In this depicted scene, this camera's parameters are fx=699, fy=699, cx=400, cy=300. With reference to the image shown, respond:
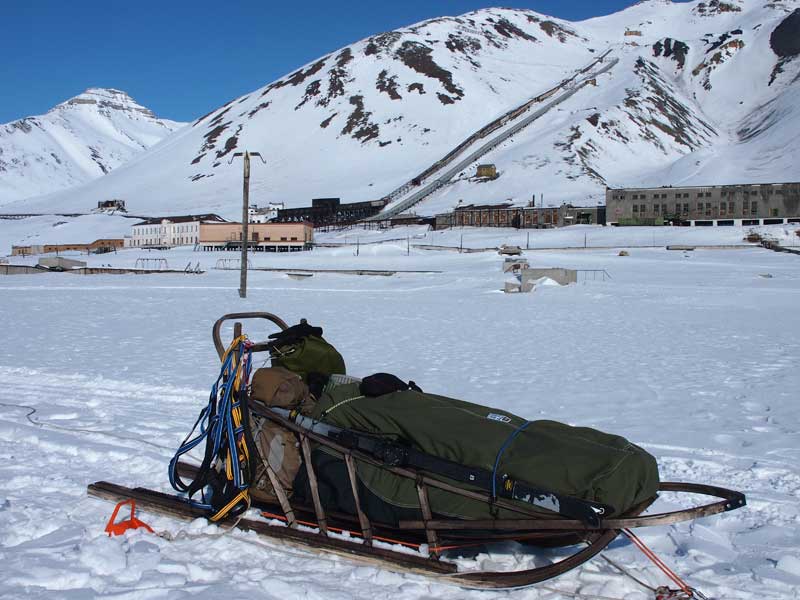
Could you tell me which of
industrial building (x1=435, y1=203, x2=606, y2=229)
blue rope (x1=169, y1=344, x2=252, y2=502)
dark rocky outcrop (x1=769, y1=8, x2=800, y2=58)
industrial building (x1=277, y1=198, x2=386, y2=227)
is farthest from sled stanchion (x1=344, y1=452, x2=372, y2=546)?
dark rocky outcrop (x1=769, y1=8, x2=800, y2=58)

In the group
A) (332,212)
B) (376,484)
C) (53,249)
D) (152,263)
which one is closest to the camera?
(376,484)

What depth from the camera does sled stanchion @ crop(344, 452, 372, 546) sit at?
13.1ft

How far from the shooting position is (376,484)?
157 inches

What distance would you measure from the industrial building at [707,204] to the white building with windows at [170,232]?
48.0 meters

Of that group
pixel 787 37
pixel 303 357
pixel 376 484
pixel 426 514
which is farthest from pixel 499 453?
pixel 787 37

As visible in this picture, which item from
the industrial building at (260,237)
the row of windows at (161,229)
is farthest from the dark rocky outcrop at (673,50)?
the row of windows at (161,229)

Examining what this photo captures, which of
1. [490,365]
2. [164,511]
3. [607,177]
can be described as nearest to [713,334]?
[490,365]

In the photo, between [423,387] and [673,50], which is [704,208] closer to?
[423,387]

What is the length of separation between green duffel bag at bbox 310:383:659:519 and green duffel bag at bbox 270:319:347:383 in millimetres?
474

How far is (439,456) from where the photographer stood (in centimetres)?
380

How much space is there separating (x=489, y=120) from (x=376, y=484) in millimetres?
141851

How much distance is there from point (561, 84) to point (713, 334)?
144m

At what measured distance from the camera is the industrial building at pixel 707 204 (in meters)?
79.1

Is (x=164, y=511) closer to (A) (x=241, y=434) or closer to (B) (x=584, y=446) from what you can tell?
(A) (x=241, y=434)
